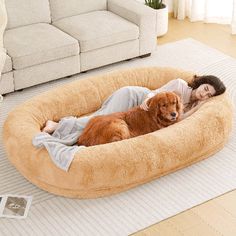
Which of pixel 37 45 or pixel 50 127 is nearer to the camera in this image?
pixel 50 127

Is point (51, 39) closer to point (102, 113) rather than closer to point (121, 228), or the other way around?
point (102, 113)

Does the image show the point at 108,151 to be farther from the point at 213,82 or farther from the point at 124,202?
the point at 213,82

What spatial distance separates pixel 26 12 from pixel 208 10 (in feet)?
7.32

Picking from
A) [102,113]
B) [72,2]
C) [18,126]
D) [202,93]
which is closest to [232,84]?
[202,93]

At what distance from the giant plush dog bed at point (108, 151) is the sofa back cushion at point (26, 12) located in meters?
1.16

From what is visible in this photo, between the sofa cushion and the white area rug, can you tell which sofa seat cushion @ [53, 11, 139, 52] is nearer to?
the sofa cushion

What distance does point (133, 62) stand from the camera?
505 centimetres

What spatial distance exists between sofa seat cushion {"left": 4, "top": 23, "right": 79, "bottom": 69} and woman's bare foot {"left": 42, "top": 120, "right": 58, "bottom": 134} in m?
0.83

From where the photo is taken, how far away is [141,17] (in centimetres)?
486

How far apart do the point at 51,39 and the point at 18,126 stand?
51.0 inches

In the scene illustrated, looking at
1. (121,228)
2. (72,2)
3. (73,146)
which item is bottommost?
(121,228)

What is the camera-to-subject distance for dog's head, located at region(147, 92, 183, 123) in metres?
3.44

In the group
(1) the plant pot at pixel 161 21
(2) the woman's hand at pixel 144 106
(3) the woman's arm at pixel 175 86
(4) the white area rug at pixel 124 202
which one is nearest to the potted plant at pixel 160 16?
(1) the plant pot at pixel 161 21

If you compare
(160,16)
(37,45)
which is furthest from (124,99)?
(160,16)
